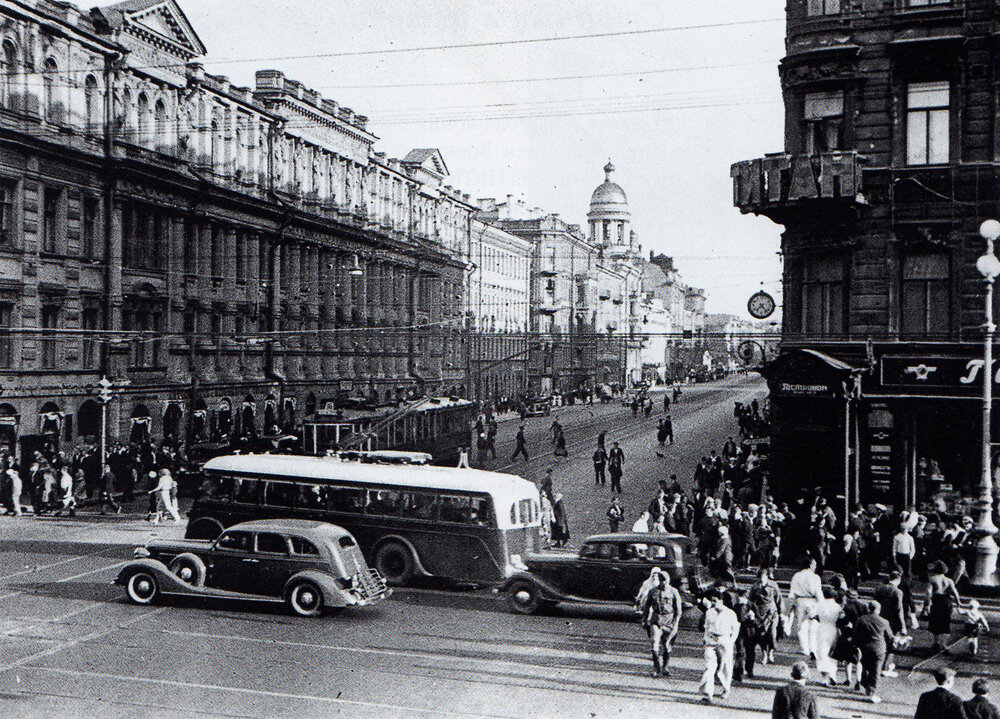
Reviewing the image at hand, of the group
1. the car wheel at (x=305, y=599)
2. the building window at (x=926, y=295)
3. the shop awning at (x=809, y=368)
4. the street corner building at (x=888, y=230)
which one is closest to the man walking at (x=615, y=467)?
the street corner building at (x=888, y=230)

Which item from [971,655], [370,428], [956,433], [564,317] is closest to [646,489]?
[370,428]

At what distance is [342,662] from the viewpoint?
14656mm

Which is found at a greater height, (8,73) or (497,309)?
(8,73)

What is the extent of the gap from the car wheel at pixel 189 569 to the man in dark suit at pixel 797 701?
10.5m

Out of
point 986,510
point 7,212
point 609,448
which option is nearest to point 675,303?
point 609,448

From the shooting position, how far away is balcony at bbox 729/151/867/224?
25.0m

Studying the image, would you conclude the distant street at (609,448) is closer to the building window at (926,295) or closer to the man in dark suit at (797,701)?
the building window at (926,295)

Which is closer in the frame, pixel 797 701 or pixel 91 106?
pixel 797 701

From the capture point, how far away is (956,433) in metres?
25.4

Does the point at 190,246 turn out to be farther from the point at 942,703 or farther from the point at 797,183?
the point at 942,703

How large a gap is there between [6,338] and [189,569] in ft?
55.3

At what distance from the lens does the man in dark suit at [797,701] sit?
1060 cm

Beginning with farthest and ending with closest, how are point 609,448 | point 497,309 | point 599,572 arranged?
1. point 497,309
2. point 609,448
3. point 599,572

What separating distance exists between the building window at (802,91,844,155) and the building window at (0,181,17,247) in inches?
882
